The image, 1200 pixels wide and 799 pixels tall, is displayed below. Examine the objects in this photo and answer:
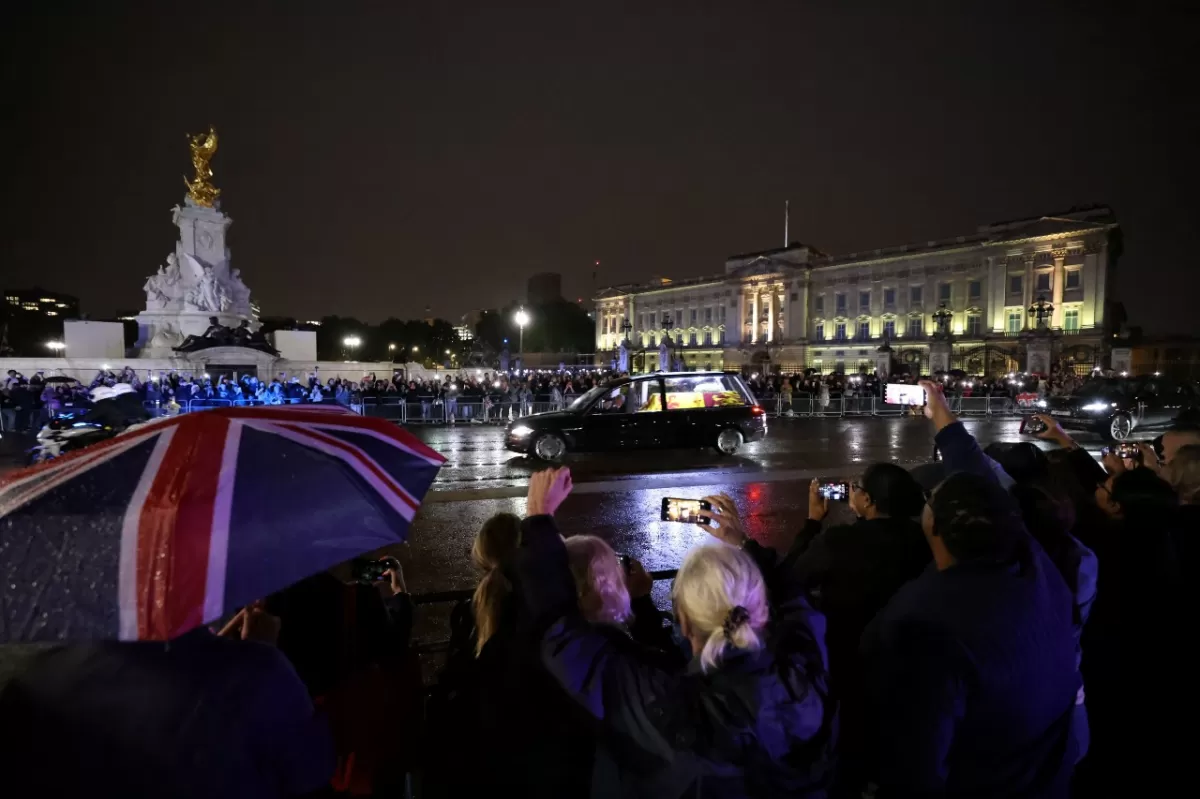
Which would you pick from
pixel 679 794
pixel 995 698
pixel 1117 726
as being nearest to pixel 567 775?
pixel 679 794

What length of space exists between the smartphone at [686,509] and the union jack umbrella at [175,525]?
132 centimetres

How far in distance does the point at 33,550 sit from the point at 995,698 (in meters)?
2.67

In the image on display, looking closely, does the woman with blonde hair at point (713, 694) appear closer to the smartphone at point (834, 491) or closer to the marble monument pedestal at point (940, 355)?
the smartphone at point (834, 491)

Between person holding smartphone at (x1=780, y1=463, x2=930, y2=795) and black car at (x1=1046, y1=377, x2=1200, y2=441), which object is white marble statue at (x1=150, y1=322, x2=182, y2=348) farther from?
person holding smartphone at (x1=780, y1=463, x2=930, y2=795)

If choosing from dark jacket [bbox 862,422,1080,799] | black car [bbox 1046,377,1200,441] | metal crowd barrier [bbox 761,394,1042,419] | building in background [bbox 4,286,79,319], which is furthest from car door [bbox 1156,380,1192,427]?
building in background [bbox 4,286,79,319]

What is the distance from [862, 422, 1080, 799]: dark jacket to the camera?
2.01 meters

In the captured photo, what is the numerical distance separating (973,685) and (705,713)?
901 millimetres

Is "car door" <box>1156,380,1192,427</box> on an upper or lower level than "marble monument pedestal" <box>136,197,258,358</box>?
lower

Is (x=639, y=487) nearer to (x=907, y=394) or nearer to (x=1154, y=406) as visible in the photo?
(x=907, y=394)

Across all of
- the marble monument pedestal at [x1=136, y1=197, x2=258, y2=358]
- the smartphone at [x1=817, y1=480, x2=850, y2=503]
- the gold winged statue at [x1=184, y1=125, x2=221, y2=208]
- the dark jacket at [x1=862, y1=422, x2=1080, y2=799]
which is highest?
the gold winged statue at [x1=184, y1=125, x2=221, y2=208]

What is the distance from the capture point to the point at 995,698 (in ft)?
6.64

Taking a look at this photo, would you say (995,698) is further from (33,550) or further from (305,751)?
(33,550)

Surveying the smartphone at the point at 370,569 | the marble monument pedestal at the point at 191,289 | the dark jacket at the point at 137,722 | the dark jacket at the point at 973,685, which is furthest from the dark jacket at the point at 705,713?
the marble monument pedestal at the point at 191,289

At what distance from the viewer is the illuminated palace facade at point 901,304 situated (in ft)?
239
